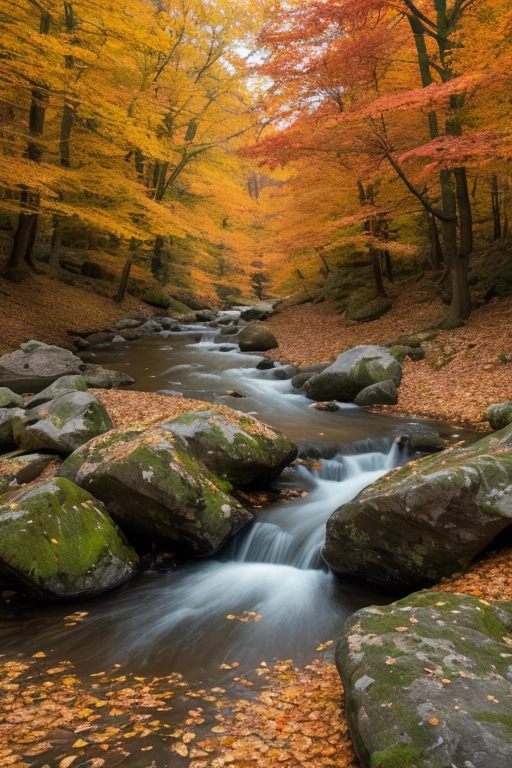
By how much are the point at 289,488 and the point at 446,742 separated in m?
5.03

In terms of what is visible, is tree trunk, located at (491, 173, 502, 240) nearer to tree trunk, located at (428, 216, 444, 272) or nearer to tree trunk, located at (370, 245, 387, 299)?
tree trunk, located at (428, 216, 444, 272)

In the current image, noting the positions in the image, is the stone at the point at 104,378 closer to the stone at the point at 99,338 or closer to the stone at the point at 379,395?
the stone at the point at 99,338

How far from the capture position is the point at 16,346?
14.3 m

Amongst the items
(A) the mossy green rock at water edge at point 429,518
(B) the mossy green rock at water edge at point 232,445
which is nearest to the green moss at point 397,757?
(A) the mossy green rock at water edge at point 429,518

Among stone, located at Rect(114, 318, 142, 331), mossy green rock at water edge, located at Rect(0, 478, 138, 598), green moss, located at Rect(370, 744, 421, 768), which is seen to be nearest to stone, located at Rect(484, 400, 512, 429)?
mossy green rock at water edge, located at Rect(0, 478, 138, 598)

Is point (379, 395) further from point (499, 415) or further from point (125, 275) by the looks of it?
point (125, 275)

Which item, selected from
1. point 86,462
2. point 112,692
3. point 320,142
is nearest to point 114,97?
point 320,142

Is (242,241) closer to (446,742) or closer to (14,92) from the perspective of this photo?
(14,92)

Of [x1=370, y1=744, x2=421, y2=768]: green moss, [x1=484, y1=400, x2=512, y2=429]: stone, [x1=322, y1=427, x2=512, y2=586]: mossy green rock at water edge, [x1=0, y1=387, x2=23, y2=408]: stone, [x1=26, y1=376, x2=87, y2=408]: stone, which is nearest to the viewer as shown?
[x1=370, y1=744, x2=421, y2=768]: green moss

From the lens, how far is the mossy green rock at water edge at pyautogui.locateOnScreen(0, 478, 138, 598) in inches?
193

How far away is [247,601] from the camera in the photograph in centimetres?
536

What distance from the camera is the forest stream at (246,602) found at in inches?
170

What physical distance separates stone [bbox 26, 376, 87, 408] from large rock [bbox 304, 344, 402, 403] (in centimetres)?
524

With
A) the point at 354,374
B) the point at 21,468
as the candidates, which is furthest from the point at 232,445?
the point at 354,374
